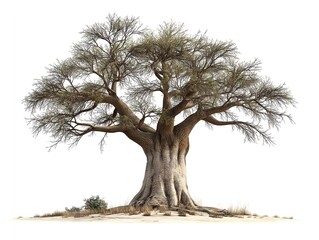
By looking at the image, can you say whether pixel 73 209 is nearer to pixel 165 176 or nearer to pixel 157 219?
pixel 165 176

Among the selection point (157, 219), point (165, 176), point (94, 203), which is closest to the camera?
point (157, 219)

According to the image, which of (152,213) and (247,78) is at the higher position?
(247,78)

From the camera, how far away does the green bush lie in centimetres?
2192

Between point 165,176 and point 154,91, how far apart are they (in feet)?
10.2

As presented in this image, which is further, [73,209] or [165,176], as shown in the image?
[73,209]

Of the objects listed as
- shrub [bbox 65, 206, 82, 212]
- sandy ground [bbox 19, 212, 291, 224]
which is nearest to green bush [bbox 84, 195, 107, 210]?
shrub [bbox 65, 206, 82, 212]

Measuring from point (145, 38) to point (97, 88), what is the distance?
245 centimetres

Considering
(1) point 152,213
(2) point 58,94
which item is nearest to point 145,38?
(2) point 58,94

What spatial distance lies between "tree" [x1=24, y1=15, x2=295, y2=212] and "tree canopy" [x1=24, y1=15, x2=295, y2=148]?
1.3 inches

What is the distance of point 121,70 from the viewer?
2156 cm

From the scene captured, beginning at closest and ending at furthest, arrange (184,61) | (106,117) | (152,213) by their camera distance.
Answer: (152,213)
(184,61)
(106,117)

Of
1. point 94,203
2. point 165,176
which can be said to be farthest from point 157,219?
point 94,203

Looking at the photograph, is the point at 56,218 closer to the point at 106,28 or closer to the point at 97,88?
the point at 97,88

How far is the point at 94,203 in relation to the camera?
22.0 meters
